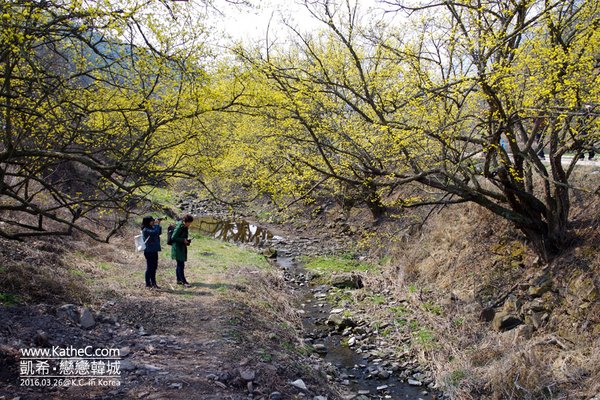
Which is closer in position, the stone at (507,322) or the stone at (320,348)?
the stone at (507,322)

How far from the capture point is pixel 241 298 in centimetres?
869

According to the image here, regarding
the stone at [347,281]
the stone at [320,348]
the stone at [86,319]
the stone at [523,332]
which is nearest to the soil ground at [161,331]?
the stone at [86,319]

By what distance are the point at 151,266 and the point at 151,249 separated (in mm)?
349

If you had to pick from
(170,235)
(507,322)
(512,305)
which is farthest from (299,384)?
(170,235)

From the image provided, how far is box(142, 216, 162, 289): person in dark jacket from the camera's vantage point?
8289 millimetres

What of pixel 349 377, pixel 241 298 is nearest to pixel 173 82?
pixel 241 298

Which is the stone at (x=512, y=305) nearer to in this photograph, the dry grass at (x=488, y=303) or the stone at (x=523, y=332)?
the dry grass at (x=488, y=303)

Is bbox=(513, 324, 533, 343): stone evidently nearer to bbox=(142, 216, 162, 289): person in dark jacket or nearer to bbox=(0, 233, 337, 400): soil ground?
bbox=(0, 233, 337, 400): soil ground

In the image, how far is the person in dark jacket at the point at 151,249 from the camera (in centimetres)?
829

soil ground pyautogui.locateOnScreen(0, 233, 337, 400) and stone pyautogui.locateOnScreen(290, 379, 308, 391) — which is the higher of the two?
soil ground pyautogui.locateOnScreen(0, 233, 337, 400)

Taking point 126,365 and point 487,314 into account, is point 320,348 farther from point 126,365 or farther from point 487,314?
point 126,365

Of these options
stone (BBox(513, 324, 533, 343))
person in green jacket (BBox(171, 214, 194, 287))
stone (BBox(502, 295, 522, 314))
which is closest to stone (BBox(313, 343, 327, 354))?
person in green jacket (BBox(171, 214, 194, 287))

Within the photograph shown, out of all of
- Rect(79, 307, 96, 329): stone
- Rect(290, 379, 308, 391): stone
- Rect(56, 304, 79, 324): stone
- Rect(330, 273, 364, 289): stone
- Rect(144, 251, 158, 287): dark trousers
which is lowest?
Rect(290, 379, 308, 391): stone

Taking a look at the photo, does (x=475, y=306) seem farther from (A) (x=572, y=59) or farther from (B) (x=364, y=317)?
(A) (x=572, y=59)
